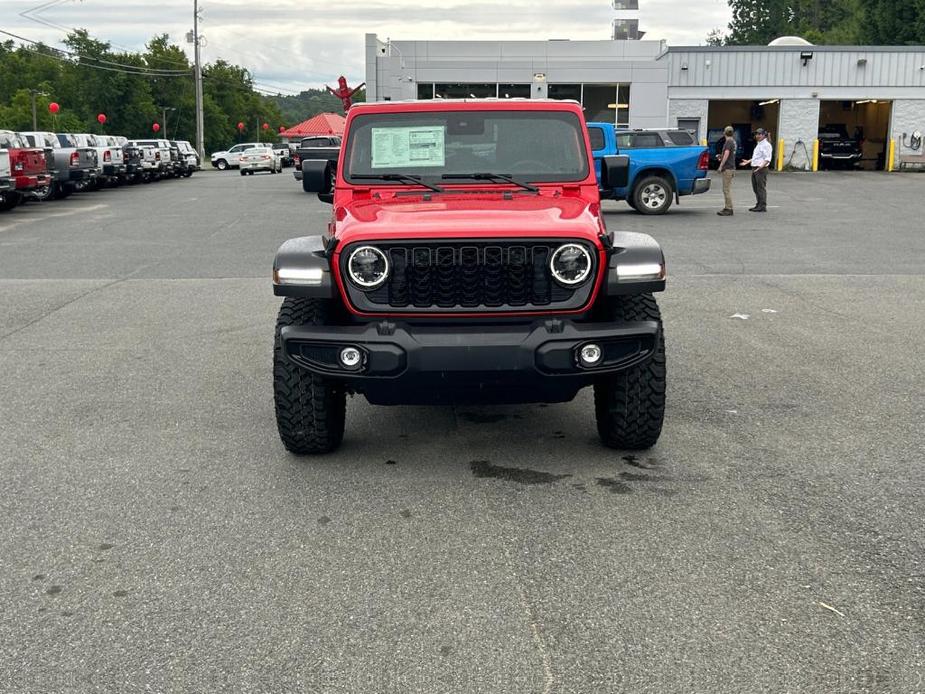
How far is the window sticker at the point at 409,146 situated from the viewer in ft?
20.7

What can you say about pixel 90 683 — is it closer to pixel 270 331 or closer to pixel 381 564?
pixel 381 564

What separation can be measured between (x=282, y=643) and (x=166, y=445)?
8.80 feet

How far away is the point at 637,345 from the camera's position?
515 cm

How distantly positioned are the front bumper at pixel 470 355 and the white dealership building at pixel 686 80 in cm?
3886

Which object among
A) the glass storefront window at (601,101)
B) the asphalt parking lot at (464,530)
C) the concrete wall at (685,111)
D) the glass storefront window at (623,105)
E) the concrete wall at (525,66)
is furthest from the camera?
the glass storefront window at (601,101)

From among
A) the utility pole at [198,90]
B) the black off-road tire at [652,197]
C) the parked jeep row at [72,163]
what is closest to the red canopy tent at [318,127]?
the utility pole at [198,90]

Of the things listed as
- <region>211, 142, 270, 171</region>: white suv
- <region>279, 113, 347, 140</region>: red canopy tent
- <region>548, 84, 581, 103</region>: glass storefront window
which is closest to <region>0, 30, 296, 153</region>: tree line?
<region>279, 113, 347, 140</region>: red canopy tent

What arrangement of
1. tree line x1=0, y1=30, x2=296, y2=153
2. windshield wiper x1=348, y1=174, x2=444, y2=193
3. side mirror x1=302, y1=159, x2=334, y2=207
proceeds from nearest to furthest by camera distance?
1. windshield wiper x1=348, y1=174, x2=444, y2=193
2. side mirror x1=302, y1=159, x2=334, y2=207
3. tree line x1=0, y1=30, x2=296, y2=153

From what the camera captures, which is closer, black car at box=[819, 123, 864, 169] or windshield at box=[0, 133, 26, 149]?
windshield at box=[0, 133, 26, 149]

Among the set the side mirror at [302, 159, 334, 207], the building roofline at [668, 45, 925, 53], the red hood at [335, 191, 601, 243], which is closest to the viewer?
the red hood at [335, 191, 601, 243]

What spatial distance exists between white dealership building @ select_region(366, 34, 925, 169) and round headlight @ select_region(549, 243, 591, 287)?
38.7 meters

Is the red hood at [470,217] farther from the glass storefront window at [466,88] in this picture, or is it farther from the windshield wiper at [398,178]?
the glass storefront window at [466,88]

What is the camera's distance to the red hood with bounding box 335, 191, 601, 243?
5.13 meters

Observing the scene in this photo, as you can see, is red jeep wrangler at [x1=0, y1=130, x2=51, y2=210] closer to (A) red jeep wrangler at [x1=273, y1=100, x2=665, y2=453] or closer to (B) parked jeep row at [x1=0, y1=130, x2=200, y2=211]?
(B) parked jeep row at [x1=0, y1=130, x2=200, y2=211]
